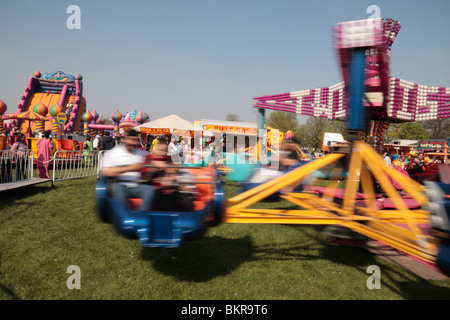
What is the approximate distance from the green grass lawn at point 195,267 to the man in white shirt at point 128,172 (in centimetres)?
108

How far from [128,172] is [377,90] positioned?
9.15ft

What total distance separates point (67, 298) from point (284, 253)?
2.90m

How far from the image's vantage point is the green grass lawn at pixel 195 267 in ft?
10.3

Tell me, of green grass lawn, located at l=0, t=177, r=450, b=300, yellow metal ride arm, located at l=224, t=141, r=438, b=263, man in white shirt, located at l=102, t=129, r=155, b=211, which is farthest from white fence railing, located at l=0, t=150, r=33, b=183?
yellow metal ride arm, located at l=224, t=141, r=438, b=263

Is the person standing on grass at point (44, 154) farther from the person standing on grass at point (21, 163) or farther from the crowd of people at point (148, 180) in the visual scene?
the crowd of people at point (148, 180)

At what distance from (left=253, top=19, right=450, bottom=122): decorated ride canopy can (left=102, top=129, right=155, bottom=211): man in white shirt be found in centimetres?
217

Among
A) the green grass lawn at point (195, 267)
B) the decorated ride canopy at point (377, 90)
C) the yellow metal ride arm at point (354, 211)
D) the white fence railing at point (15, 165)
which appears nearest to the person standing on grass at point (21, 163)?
the white fence railing at point (15, 165)

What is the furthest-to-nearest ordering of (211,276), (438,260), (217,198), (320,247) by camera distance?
(320,247) < (211,276) < (217,198) < (438,260)

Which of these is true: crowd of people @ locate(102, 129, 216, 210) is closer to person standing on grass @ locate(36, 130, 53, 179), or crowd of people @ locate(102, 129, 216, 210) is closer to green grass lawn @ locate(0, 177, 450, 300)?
green grass lawn @ locate(0, 177, 450, 300)

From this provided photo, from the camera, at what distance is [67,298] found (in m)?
2.90

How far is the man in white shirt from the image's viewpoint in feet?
9.29

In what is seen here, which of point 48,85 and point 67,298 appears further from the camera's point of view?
point 48,85
